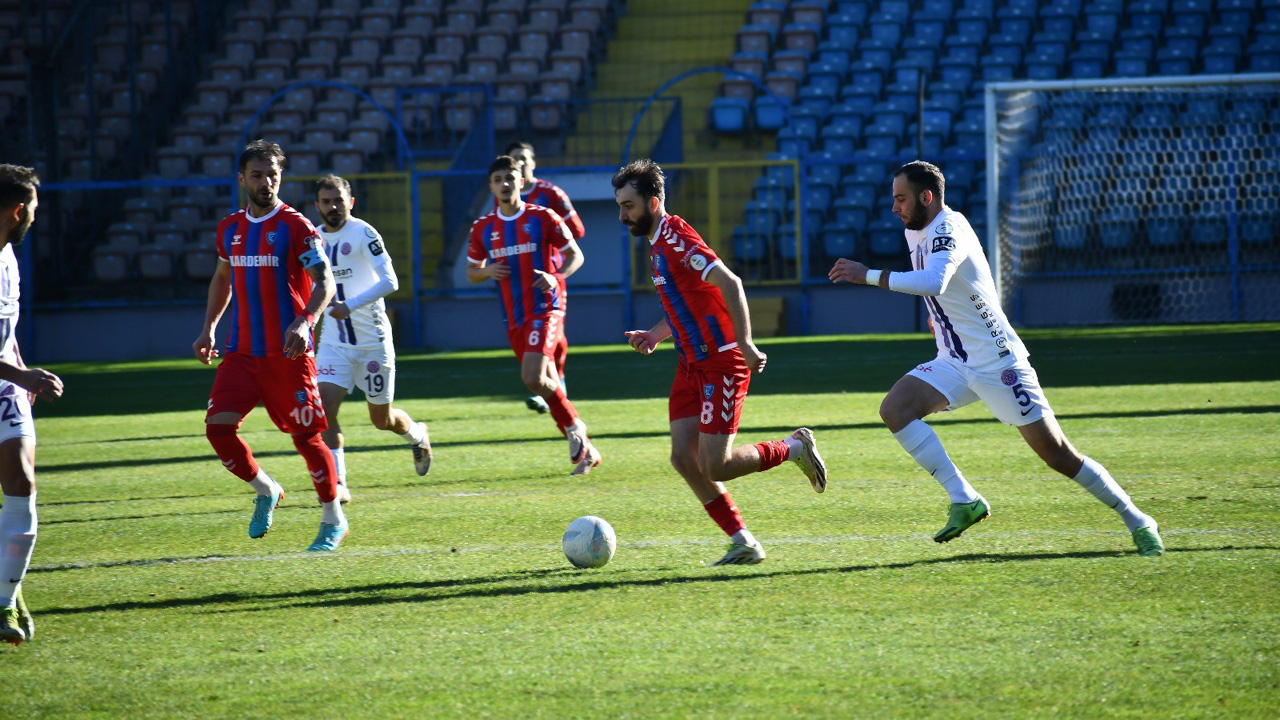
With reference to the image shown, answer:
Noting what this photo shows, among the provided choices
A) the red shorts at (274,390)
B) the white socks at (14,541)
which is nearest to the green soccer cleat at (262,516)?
the red shorts at (274,390)

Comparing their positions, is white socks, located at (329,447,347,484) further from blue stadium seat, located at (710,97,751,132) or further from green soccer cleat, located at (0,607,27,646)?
blue stadium seat, located at (710,97,751,132)

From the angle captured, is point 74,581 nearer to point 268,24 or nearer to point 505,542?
point 505,542

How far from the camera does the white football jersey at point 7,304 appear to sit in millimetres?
5172

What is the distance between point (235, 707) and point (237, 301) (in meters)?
3.06

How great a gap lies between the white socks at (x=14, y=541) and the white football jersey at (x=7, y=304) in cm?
54

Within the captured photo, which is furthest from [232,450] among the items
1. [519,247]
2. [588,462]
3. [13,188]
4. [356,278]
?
[519,247]

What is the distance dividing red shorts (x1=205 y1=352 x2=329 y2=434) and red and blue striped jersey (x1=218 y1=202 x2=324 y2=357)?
7 centimetres

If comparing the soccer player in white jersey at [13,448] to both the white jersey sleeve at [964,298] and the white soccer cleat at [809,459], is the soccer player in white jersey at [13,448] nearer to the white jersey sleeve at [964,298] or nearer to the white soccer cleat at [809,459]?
the white soccer cleat at [809,459]

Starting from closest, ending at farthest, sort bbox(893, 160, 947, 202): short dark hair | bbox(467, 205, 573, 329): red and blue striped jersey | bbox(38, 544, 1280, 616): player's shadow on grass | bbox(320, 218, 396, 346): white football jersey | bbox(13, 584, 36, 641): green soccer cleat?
1. bbox(13, 584, 36, 641): green soccer cleat
2. bbox(38, 544, 1280, 616): player's shadow on grass
3. bbox(893, 160, 947, 202): short dark hair
4. bbox(320, 218, 396, 346): white football jersey
5. bbox(467, 205, 573, 329): red and blue striped jersey

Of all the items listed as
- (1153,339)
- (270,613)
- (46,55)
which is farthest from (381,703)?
(46,55)

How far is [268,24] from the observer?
2838 centimetres

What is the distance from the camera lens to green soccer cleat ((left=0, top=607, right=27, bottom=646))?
5.03 meters

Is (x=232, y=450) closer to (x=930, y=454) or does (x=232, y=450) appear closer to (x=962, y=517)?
(x=930, y=454)

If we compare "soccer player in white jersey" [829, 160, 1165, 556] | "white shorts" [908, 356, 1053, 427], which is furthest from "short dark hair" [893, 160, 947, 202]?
"white shorts" [908, 356, 1053, 427]
